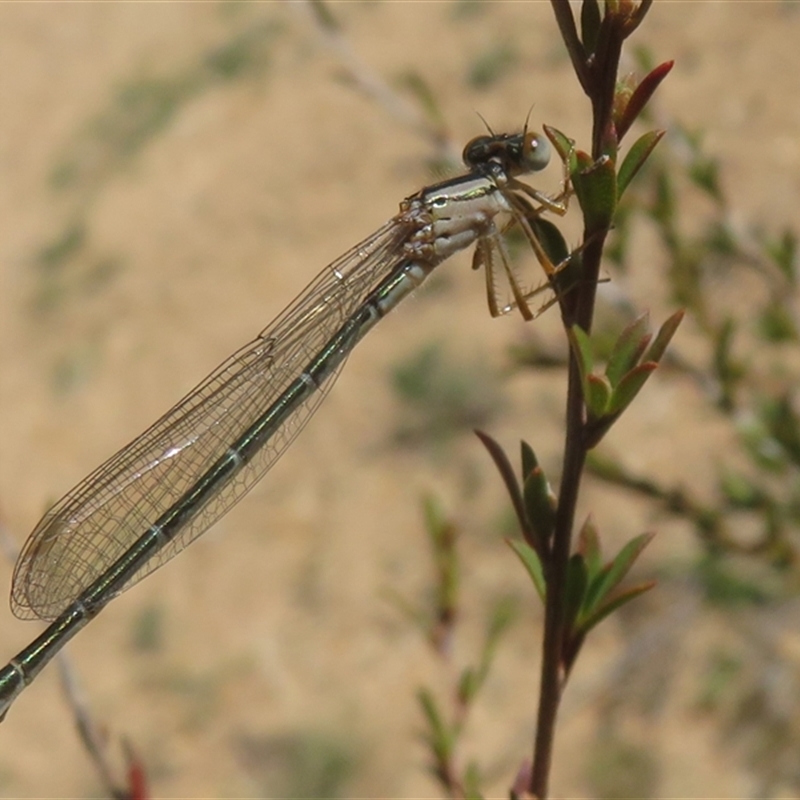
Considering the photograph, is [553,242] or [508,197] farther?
[508,197]

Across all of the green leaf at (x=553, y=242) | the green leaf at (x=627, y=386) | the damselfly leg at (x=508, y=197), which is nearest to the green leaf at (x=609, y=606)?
the green leaf at (x=627, y=386)

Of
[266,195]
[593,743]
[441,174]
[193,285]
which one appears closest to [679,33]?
[266,195]

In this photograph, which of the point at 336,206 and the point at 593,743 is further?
the point at 336,206

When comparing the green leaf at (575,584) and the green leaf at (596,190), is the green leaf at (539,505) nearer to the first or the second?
the green leaf at (575,584)

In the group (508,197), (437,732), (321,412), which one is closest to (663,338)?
(437,732)

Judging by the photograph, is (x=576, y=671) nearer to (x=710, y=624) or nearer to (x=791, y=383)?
(x=710, y=624)

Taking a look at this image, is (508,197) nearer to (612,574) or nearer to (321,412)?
(612,574)
